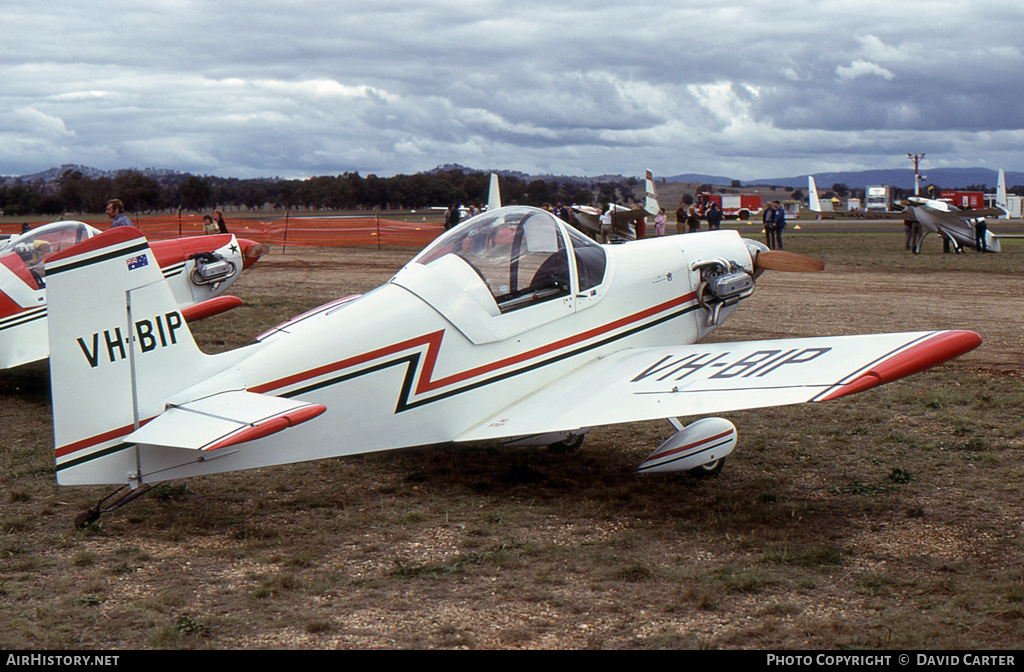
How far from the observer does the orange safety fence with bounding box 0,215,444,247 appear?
101 ft

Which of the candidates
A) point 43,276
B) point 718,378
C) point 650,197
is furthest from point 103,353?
point 650,197

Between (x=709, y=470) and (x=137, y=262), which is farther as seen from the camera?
(x=709, y=470)

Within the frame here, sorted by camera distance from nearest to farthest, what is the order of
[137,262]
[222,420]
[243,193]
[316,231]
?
[222,420] < [137,262] < [316,231] < [243,193]

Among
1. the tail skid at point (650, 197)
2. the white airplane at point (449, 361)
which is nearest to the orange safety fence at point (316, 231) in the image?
the tail skid at point (650, 197)

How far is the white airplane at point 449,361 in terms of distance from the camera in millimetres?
4551

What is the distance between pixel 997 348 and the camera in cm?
1034

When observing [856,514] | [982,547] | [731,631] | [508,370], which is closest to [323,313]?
[508,370]

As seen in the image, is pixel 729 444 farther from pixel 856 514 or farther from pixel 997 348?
pixel 997 348

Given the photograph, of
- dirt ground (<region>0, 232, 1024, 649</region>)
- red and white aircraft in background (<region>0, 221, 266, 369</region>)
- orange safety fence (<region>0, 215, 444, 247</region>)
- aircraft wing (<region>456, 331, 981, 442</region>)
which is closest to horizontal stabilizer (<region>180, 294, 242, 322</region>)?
red and white aircraft in background (<region>0, 221, 266, 369</region>)

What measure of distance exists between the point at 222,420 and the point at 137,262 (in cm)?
111

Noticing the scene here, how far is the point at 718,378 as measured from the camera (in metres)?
5.52

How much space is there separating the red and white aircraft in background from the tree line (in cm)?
3671

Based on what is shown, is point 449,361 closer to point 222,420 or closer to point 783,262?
point 222,420

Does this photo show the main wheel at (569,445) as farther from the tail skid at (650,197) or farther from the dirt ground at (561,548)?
the tail skid at (650,197)
